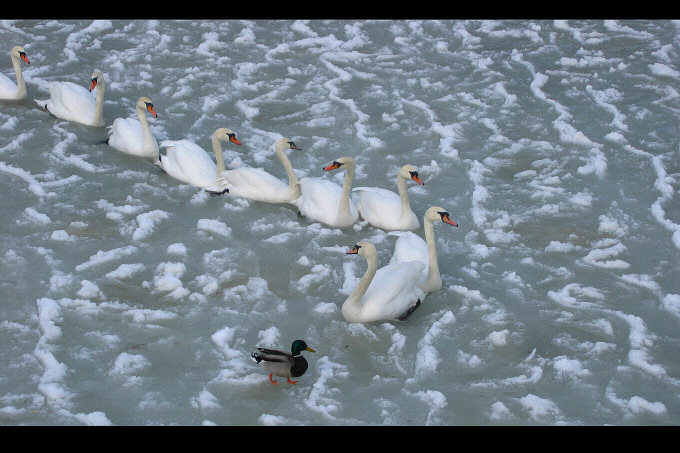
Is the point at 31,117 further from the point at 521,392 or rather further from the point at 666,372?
the point at 666,372

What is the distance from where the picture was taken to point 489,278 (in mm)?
6500

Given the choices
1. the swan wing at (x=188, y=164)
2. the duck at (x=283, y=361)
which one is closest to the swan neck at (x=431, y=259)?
the duck at (x=283, y=361)

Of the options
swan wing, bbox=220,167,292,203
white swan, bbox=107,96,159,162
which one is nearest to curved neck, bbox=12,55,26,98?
white swan, bbox=107,96,159,162

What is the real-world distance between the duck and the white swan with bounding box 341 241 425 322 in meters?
0.77

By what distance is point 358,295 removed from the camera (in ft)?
19.1

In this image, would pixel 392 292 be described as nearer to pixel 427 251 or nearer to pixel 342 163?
pixel 427 251

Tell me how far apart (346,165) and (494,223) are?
143 cm

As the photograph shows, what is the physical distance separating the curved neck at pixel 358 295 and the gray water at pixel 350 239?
4.2 inches

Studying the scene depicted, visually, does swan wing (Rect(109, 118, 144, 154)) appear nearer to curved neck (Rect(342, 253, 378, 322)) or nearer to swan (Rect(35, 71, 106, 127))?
swan (Rect(35, 71, 106, 127))

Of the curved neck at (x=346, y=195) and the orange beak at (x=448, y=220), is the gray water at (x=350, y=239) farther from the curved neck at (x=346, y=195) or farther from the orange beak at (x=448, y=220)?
the orange beak at (x=448, y=220)

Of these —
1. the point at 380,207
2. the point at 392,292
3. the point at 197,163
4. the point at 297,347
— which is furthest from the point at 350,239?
the point at 297,347

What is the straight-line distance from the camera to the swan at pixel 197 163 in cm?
775

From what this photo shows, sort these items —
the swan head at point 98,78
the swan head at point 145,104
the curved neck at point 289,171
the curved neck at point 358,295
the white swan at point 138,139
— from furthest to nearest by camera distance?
1. the swan head at point 98,78
2. the white swan at point 138,139
3. the swan head at point 145,104
4. the curved neck at point 289,171
5. the curved neck at point 358,295

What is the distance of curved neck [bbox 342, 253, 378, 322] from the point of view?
5809mm
